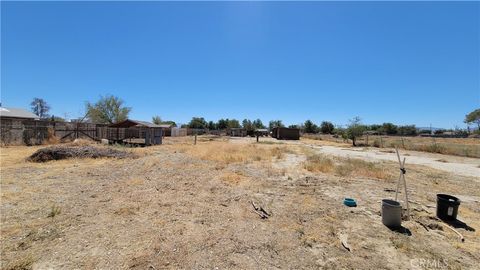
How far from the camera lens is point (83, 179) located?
322 inches

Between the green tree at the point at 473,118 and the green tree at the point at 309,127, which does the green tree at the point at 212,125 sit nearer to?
the green tree at the point at 309,127

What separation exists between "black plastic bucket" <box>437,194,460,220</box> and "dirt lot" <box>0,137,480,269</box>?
239 mm

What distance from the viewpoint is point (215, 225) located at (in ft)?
15.8

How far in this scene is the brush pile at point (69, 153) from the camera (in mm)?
11273

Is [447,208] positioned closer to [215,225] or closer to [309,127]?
[215,225]

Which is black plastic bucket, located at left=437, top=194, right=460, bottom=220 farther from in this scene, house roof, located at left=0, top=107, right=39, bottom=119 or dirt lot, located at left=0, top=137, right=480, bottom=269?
house roof, located at left=0, top=107, right=39, bottom=119

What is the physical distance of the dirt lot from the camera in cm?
354

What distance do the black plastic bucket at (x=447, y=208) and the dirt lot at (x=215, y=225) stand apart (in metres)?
0.24

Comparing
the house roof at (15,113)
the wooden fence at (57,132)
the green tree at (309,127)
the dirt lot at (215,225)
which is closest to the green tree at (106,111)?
the house roof at (15,113)

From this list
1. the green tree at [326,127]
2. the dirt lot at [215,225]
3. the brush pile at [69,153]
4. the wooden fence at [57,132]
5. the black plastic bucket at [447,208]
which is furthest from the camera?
the green tree at [326,127]

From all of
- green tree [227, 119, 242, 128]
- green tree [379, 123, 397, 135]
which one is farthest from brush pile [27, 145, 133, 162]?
green tree [379, 123, 397, 135]

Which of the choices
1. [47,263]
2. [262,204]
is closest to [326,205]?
[262,204]

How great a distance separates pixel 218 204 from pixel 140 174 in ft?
15.2

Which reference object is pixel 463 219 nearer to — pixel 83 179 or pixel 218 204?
pixel 218 204
